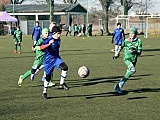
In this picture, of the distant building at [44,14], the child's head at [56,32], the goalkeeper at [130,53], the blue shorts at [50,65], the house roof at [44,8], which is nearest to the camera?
the child's head at [56,32]

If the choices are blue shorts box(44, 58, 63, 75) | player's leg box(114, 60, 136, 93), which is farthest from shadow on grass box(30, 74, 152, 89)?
blue shorts box(44, 58, 63, 75)

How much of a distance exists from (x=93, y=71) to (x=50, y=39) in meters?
6.10

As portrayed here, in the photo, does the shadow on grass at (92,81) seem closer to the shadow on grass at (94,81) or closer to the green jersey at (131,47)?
the shadow on grass at (94,81)

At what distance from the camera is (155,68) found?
16688mm

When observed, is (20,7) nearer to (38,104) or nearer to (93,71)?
(93,71)

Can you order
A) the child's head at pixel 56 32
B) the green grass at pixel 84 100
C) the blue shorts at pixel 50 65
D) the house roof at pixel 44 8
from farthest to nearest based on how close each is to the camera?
the house roof at pixel 44 8 → the blue shorts at pixel 50 65 → the child's head at pixel 56 32 → the green grass at pixel 84 100

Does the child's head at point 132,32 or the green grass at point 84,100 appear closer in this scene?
the green grass at point 84,100

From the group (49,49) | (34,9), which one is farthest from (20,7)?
(49,49)

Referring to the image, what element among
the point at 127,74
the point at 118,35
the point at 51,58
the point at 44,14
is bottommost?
the point at 127,74

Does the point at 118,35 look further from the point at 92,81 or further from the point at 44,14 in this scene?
the point at 44,14

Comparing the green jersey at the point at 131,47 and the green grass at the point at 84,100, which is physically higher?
the green jersey at the point at 131,47

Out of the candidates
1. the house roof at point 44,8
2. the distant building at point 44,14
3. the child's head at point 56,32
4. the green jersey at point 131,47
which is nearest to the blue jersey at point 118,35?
the green jersey at point 131,47

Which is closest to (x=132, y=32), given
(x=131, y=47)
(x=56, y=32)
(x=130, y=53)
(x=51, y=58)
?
(x=131, y=47)

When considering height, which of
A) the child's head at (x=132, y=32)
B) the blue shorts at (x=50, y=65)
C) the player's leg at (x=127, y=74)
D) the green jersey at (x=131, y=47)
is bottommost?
the player's leg at (x=127, y=74)
